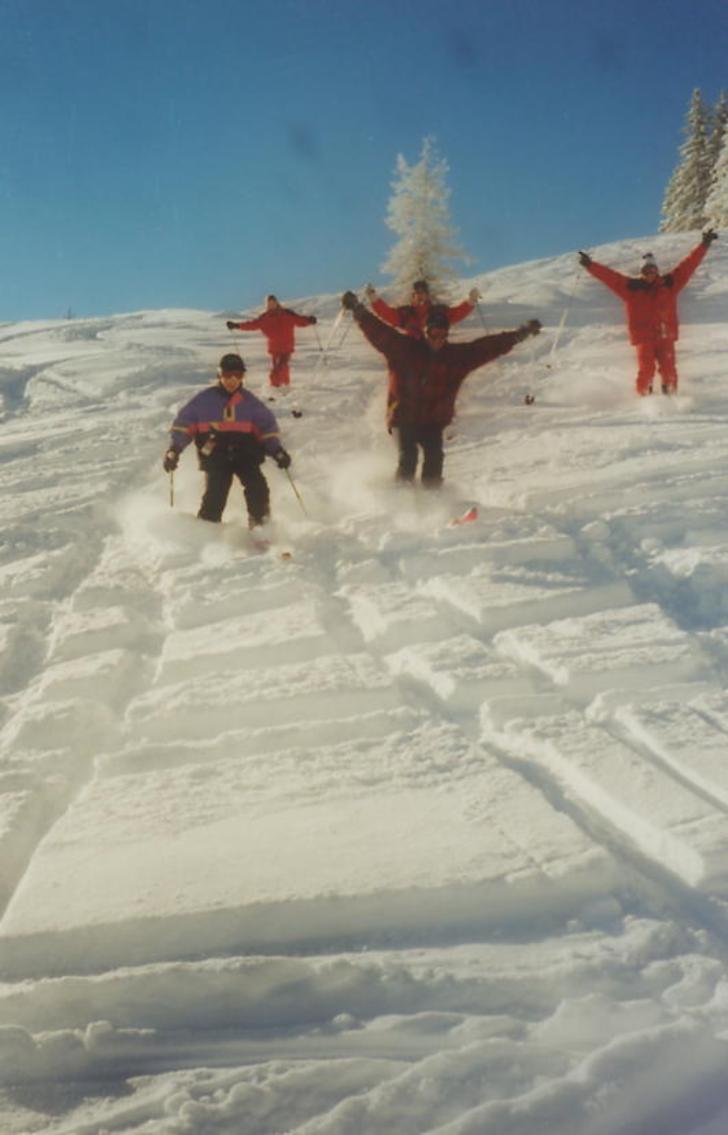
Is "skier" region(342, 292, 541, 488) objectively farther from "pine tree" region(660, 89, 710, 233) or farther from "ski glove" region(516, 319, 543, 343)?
"pine tree" region(660, 89, 710, 233)

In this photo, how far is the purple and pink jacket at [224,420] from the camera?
261 inches

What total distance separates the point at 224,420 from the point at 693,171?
51.9 meters

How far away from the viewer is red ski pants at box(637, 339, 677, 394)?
31.6 feet

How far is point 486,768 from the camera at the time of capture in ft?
10.6

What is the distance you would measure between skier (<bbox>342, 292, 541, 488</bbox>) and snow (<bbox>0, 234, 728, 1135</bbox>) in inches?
27.2

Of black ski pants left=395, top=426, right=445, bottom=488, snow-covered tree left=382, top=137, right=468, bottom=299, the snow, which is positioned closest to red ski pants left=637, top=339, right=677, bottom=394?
the snow

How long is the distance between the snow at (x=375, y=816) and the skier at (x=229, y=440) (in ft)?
0.98

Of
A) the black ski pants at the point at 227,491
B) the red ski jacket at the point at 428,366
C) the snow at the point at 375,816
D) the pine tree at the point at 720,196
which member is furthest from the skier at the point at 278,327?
the pine tree at the point at 720,196

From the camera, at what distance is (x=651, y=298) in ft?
30.9

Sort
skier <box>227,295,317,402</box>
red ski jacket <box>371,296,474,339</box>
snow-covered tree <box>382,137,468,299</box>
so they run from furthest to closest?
snow-covered tree <box>382,137,468,299</box>, skier <box>227,295,317,402</box>, red ski jacket <box>371,296,474,339</box>

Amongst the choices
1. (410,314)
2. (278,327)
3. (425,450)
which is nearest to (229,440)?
(425,450)

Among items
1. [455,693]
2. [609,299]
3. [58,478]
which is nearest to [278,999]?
[455,693]

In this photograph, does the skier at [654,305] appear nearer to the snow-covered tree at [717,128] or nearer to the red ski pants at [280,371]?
the red ski pants at [280,371]

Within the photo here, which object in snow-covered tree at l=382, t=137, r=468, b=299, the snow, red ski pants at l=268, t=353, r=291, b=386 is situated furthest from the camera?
snow-covered tree at l=382, t=137, r=468, b=299
